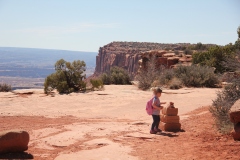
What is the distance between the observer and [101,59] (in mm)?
84000

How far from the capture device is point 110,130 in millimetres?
9469

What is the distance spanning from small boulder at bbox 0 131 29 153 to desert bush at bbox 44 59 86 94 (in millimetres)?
13562

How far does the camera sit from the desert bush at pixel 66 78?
20.7m

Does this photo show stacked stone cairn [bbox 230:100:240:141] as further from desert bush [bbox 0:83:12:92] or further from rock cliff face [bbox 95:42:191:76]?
rock cliff face [bbox 95:42:191:76]

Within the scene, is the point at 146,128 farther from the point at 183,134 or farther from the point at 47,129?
the point at 47,129

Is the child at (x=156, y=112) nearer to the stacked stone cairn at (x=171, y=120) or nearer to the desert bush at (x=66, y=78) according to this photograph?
the stacked stone cairn at (x=171, y=120)

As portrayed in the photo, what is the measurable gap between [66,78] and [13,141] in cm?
1464

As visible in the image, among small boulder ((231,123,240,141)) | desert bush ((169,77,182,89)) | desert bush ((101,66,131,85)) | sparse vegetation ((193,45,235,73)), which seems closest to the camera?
small boulder ((231,123,240,141))

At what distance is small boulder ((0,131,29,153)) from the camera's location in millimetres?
6717

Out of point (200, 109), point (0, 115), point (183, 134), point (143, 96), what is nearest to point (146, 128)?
point (183, 134)

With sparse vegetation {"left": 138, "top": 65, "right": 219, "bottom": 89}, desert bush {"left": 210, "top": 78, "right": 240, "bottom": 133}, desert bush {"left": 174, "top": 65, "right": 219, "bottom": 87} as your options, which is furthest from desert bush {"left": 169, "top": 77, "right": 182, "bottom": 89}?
desert bush {"left": 210, "top": 78, "right": 240, "bottom": 133}

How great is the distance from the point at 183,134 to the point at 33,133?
4393mm

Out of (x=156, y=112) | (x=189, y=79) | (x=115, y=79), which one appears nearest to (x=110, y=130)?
(x=156, y=112)

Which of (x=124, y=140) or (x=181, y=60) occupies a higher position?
(x=181, y=60)
